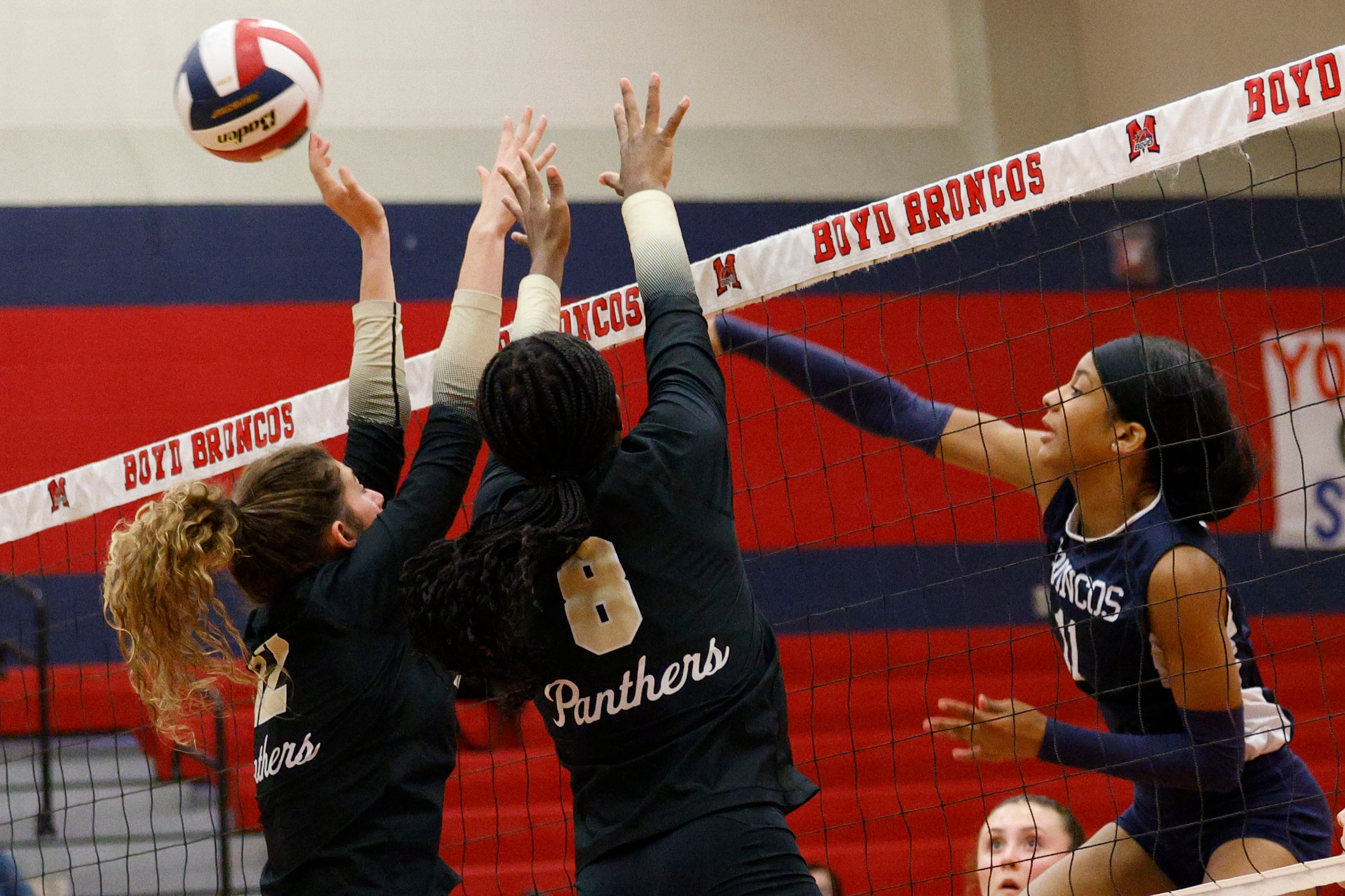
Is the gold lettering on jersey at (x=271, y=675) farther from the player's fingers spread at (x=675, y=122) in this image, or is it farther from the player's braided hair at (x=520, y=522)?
the player's fingers spread at (x=675, y=122)

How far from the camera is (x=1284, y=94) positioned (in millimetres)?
3041

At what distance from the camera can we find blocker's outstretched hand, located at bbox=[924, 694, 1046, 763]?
2717 mm

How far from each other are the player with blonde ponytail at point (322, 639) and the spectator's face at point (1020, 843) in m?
2.10

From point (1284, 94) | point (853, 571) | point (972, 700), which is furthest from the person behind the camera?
point (853, 571)

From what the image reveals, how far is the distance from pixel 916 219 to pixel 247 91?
5.33ft

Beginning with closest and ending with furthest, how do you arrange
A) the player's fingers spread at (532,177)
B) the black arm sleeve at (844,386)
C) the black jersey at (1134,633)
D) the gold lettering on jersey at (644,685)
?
the gold lettering on jersey at (644,685), the player's fingers spread at (532,177), the black jersey at (1134,633), the black arm sleeve at (844,386)

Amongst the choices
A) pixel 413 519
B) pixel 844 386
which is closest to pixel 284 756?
pixel 413 519

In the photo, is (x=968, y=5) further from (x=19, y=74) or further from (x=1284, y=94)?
(x=1284, y=94)

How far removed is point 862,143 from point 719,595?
23.3 ft

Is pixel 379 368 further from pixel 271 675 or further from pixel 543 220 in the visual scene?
pixel 271 675

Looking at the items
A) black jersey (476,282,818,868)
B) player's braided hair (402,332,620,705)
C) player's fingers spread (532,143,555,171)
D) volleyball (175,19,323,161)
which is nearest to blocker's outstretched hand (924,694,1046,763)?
black jersey (476,282,818,868)

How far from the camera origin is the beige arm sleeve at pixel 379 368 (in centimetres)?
291

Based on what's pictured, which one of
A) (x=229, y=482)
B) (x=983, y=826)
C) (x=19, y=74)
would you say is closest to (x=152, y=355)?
(x=19, y=74)

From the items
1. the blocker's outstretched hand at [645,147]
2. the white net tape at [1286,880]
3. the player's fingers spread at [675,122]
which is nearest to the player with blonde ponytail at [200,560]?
the blocker's outstretched hand at [645,147]
